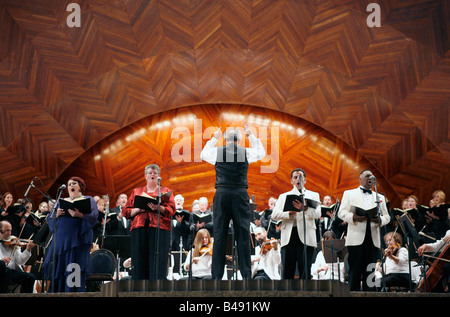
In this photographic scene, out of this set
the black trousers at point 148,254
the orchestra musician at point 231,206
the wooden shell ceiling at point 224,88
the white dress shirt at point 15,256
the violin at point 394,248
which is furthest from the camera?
the wooden shell ceiling at point 224,88

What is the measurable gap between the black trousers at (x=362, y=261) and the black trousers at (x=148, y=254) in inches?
73.0

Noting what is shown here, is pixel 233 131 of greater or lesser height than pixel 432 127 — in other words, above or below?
below

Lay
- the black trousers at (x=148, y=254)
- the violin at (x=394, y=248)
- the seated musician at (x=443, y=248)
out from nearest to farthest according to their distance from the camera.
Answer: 1. the black trousers at (x=148, y=254)
2. the seated musician at (x=443, y=248)
3. the violin at (x=394, y=248)

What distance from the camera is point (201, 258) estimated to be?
7.46 m

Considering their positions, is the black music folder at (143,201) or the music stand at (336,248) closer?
the black music folder at (143,201)

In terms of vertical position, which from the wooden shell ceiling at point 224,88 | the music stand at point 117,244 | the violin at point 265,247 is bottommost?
the music stand at point 117,244

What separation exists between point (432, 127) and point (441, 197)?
2058 millimetres

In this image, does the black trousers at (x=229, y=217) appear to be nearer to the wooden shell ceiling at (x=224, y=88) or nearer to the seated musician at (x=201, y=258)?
the seated musician at (x=201, y=258)

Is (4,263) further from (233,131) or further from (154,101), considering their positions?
(154,101)

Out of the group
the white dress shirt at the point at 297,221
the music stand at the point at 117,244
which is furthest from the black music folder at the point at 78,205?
the white dress shirt at the point at 297,221

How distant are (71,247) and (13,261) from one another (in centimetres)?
233

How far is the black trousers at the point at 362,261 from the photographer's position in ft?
17.8
